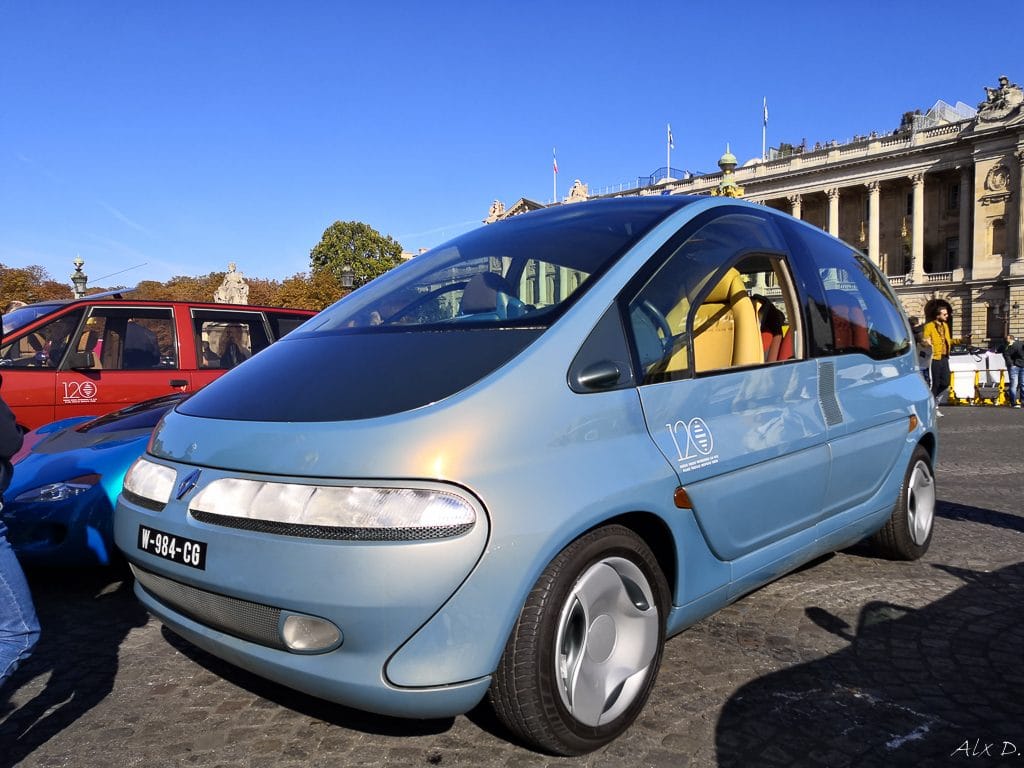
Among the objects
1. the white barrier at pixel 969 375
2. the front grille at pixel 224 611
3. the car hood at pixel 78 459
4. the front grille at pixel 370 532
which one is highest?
the front grille at pixel 370 532

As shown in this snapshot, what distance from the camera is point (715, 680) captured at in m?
2.82

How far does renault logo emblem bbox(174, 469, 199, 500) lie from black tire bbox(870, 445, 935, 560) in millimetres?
3456

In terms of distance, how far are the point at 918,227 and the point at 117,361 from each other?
205 feet

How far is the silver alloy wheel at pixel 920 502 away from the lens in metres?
4.19

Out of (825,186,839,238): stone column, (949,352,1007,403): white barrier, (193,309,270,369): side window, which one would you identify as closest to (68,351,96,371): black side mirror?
(193,309,270,369): side window

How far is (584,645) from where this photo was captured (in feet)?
7.47

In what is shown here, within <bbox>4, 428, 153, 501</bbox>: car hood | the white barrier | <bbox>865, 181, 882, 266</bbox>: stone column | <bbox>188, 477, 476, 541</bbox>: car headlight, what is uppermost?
<bbox>865, 181, 882, 266</bbox>: stone column

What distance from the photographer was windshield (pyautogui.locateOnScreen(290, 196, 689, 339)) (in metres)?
2.67

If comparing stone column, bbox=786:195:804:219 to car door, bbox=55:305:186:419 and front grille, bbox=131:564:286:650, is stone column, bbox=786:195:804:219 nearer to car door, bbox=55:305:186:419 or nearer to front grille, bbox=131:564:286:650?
car door, bbox=55:305:186:419

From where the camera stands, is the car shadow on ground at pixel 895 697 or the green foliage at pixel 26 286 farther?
the green foliage at pixel 26 286

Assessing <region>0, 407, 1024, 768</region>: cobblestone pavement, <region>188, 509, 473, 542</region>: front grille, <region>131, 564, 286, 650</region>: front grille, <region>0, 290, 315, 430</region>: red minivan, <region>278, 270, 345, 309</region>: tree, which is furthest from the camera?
<region>278, 270, 345, 309</region>: tree

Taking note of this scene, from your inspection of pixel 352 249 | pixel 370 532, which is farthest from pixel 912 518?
pixel 352 249

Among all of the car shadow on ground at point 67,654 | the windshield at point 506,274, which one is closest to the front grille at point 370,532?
the windshield at point 506,274

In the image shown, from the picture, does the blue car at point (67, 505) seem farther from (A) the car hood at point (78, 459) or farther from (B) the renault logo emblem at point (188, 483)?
(B) the renault logo emblem at point (188, 483)
